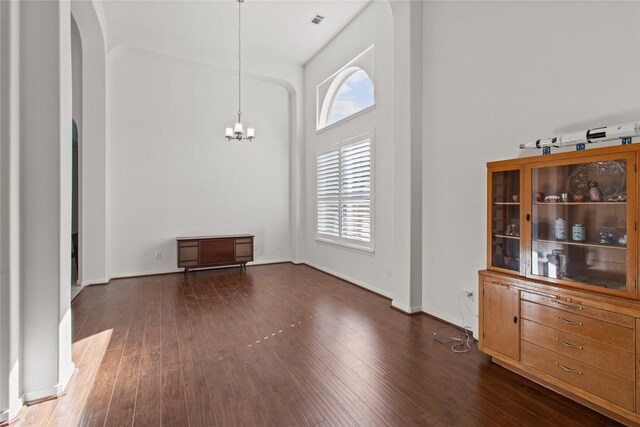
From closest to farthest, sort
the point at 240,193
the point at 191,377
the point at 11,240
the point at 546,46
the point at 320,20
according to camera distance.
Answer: the point at 11,240 → the point at 191,377 → the point at 546,46 → the point at 320,20 → the point at 240,193

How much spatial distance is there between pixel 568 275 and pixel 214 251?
5382 mm

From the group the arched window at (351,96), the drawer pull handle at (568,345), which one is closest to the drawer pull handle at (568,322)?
the drawer pull handle at (568,345)

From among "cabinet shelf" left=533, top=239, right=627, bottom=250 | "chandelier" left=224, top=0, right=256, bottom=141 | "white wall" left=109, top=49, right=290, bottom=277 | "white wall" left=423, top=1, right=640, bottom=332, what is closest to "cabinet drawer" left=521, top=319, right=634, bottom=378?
"cabinet shelf" left=533, top=239, right=627, bottom=250

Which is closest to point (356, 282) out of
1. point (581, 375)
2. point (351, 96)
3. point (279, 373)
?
point (279, 373)

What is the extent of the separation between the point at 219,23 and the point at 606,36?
5.27m

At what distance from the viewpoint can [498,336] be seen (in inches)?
101

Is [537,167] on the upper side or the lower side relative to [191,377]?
upper

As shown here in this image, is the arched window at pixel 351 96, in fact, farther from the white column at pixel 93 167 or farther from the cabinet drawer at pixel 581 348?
the white column at pixel 93 167

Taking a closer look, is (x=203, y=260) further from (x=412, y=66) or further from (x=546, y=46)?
(x=546, y=46)

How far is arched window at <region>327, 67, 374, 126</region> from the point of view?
5225 millimetres

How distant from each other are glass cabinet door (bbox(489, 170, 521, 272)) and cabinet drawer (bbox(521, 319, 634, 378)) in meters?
0.48

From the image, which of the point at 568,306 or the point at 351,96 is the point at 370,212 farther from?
the point at 568,306

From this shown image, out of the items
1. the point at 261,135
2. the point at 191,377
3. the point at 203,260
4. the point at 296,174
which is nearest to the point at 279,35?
the point at 261,135

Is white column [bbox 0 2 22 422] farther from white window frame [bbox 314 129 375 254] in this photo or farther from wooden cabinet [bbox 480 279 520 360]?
white window frame [bbox 314 129 375 254]
